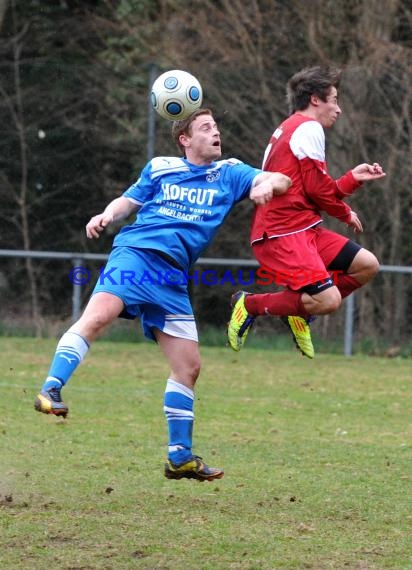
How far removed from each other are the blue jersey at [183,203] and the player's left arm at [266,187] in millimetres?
85

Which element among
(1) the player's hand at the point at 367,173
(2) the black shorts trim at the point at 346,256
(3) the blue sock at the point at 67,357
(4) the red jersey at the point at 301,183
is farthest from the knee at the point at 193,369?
(1) the player's hand at the point at 367,173

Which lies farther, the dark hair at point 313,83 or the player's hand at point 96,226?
the dark hair at point 313,83

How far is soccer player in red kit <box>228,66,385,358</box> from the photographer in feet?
22.2

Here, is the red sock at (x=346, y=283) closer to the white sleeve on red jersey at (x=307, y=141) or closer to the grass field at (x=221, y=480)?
the white sleeve on red jersey at (x=307, y=141)

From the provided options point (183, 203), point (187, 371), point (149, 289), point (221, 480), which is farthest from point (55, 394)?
point (221, 480)

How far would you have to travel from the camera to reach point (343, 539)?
205 inches

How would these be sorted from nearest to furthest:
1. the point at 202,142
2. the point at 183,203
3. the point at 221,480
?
the point at 183,203 → the point at 202,142 → the point at 221,480

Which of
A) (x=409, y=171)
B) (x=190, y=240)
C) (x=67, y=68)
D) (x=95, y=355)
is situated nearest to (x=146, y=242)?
(x=190, y=240)

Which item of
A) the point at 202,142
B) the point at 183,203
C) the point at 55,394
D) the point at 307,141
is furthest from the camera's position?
the point at 307,141

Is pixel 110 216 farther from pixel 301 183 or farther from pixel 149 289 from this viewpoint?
pixel 301 183

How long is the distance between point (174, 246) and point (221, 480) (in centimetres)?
162

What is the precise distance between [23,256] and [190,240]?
8.64 meters

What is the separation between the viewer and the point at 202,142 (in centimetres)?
589

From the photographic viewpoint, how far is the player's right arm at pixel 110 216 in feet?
18.4
